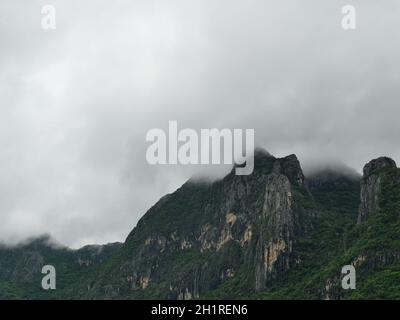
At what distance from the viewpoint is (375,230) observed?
654ft
